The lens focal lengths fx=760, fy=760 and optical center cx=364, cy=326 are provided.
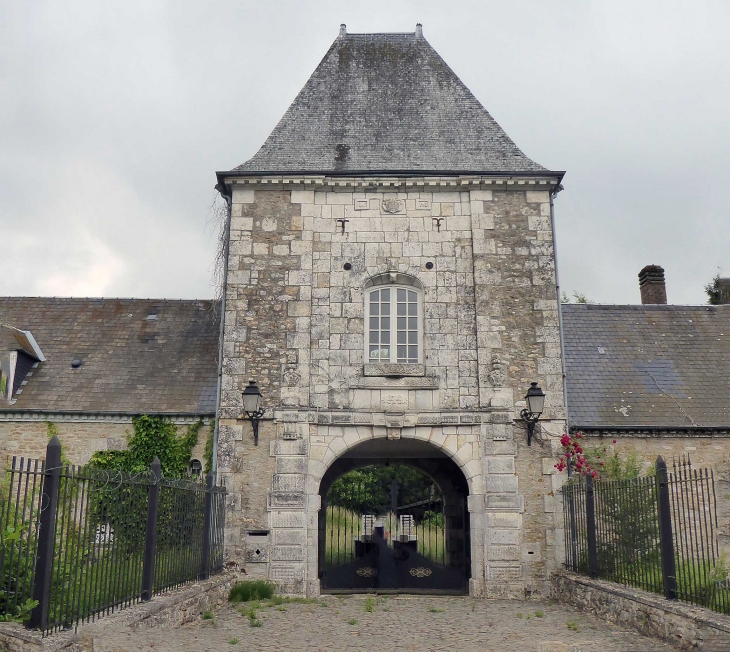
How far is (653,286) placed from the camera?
18.1 metres

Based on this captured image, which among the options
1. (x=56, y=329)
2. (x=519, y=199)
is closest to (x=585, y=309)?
(x=519, y=199)

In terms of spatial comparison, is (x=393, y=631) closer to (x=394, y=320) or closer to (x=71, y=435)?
(x=394, y=320)

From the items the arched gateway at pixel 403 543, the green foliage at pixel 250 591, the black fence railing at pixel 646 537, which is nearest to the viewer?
the black fence railing at pixel 646 537

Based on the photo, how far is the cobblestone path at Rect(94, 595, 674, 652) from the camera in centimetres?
730

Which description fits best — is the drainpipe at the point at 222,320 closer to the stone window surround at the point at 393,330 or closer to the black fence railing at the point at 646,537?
the stone window surround at the point at 393,330

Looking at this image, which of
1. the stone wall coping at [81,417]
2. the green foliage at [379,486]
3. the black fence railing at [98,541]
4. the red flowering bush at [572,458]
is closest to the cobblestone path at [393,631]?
the black fence railing at [98,541]

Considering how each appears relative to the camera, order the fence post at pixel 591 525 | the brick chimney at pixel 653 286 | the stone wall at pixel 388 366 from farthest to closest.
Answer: the brick chimney at pixel 653 286
the stone wall at pixel 388 366
the fence post at pixel 591 525

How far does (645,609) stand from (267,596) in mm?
5471

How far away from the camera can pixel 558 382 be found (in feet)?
39.5

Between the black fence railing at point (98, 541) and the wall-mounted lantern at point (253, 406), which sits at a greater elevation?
the wall-mounted lantern at point (253, 406)

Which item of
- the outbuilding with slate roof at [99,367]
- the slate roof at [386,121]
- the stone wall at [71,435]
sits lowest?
the stone wall at [71,435]

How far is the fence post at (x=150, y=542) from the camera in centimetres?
815

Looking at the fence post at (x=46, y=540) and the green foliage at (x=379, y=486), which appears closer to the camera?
the fence post at (x=46, y=540)

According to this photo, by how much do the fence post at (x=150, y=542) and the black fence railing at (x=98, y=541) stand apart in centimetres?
1
